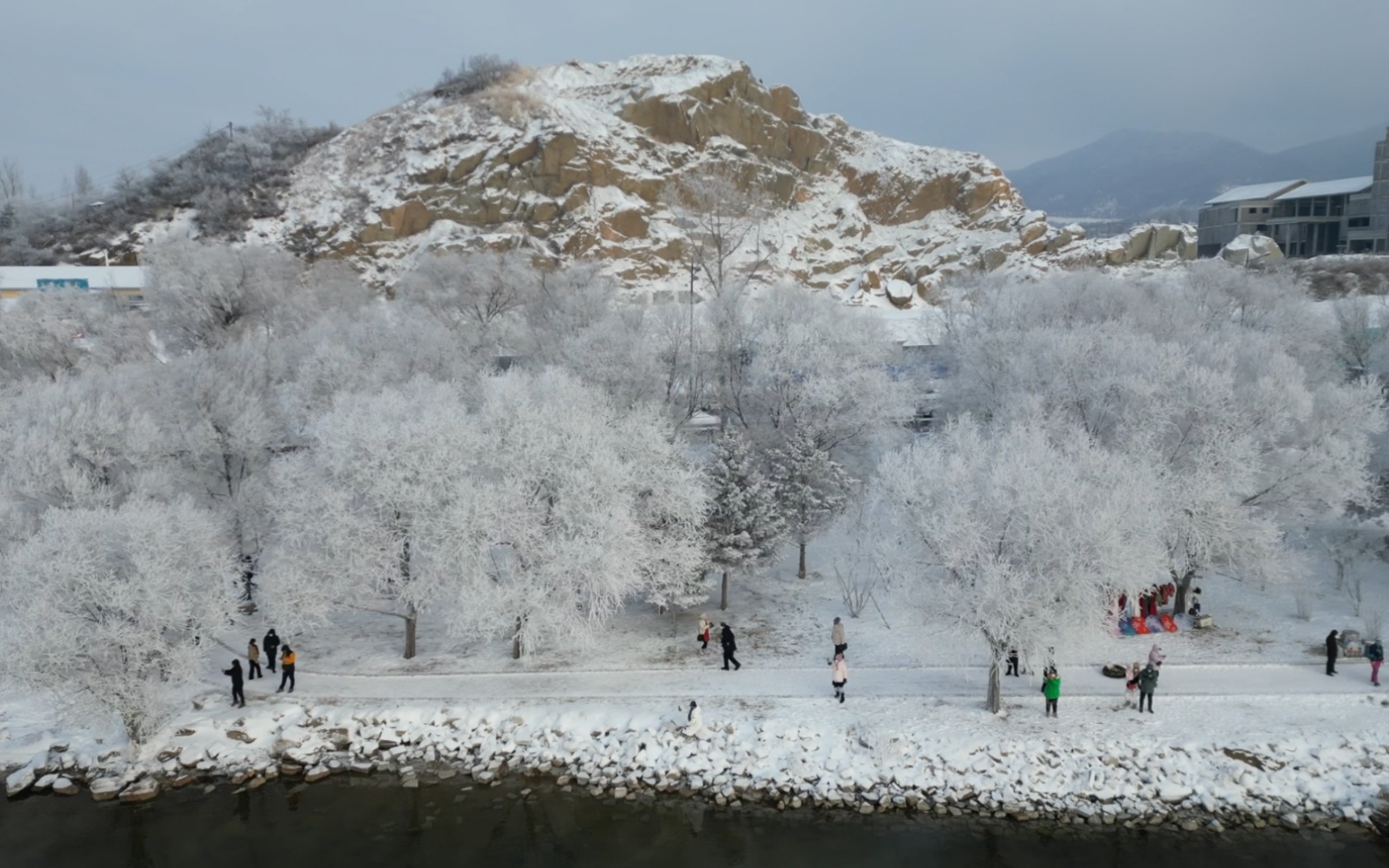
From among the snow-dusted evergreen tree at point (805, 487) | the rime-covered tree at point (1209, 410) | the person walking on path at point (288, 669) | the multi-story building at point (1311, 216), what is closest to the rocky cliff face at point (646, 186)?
the multi-story building at point (1311, 216)

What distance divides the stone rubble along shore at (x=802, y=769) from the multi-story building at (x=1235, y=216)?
6185 cm

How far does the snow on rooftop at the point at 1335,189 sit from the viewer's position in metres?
61.5

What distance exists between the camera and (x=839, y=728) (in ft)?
49.6

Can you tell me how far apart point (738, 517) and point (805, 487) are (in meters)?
2.45

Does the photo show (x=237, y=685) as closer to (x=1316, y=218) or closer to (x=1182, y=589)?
(x=1182, y=589)

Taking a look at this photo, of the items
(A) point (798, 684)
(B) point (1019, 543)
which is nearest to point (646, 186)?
(A) point (798, 684)

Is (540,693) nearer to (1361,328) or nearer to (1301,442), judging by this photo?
(1301,442)

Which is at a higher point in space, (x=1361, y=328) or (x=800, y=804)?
(x=1361, y=328)

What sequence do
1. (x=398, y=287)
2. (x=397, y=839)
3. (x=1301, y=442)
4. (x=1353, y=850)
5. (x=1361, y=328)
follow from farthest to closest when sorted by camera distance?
(x=398, y=287), (x=1361, y=328), (x=1301, y=442), (x=397, y=839), (x=1353, y=850)

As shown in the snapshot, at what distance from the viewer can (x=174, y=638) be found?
1540 cm

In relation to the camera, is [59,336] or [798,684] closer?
[798,684]

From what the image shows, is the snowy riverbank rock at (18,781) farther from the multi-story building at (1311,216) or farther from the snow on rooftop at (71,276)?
the multi-story building at (1311,216)

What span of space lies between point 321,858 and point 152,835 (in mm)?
3020

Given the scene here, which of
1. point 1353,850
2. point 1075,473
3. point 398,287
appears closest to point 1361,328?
point 1075,473
